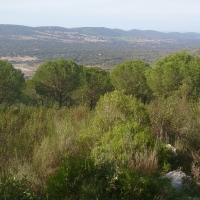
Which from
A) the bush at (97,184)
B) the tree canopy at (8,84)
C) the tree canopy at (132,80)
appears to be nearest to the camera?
the bush at (97,184)

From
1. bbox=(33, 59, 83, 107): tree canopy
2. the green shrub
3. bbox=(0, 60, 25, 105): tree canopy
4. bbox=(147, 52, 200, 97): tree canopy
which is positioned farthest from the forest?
bbox=(33, 59, 83, 107): tree canopy

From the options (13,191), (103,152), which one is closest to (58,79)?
(103,152)

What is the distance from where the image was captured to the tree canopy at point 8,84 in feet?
65.1

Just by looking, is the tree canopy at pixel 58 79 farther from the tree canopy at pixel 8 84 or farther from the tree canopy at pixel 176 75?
the tree canopy at pixel 176 75

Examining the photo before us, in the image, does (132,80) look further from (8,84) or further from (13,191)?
(13,191)

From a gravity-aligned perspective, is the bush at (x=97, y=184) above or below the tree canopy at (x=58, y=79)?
above

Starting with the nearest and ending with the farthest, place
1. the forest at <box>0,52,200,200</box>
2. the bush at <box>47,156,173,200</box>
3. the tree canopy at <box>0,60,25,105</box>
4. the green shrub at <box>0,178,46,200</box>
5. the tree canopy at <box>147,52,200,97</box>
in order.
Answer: the green shrub at <box>0,178,46,200</box>, the bush at <box>47,156,173,200</box>, the forest at <box>0,52,200,200</box>, the tree canopy at <box>147,52,200,97</box>, the tree canopy at <box>0,60,25,105</box>

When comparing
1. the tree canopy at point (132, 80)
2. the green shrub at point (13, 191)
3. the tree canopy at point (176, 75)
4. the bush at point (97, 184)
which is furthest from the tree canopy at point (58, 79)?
the green shrub at point (13, 191)

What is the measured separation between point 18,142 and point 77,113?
11.0 ft

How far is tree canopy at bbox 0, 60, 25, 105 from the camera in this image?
19844 mm

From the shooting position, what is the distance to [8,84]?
→ 20109 millimetres

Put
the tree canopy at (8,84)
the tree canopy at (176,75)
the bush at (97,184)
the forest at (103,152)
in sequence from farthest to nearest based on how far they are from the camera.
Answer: the tree canopy at (8,84) → the tree canopy at (176,75) → the forest at (103,152) → the bush at (97,184)

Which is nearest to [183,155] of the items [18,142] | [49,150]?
[49,150]

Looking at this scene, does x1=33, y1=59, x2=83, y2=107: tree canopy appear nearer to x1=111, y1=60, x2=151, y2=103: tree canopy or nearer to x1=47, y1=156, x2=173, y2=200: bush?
x1=111, y1=60, x2=151, y2=103: tree canopy
